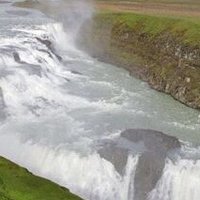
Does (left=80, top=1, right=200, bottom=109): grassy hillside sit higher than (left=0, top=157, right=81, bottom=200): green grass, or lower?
lower

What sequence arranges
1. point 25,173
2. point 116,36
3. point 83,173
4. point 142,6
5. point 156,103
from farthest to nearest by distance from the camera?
1. point 142,6
2. point 116,36
3. point 156,103
4. point 83,173
5. point 25,173

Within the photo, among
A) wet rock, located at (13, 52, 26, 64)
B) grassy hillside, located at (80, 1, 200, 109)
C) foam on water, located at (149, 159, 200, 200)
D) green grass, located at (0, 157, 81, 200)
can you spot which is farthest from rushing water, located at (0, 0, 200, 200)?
green grass, located at (0, 157, 81, 200)

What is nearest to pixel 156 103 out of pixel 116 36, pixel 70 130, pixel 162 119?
pixel 162 119

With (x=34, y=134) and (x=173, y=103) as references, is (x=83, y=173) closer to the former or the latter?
(x=34, y=134)

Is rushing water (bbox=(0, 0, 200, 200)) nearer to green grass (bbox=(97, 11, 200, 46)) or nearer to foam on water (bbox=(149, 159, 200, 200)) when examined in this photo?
foam on water (bbox=(149, 159, 200, 200))

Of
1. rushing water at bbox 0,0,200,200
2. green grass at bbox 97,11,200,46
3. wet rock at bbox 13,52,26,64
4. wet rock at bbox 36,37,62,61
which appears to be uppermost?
green grass at bbox 97,11,200,46

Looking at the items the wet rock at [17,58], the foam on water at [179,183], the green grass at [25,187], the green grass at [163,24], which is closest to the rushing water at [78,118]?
the foam on water at [179,183]
